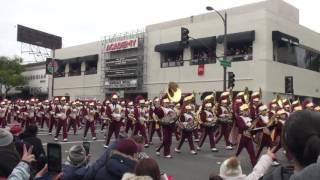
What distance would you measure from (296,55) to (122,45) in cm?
1524

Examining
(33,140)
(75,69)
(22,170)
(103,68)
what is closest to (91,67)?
(103,68)

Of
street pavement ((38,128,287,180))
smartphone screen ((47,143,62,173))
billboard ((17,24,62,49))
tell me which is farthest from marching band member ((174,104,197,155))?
billboard ((17,24,62,49))

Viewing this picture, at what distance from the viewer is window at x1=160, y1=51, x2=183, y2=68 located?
133ft

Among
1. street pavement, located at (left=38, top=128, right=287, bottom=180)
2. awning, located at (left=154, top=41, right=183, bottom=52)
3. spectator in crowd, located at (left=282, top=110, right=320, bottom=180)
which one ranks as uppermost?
awning, located at (left=154, top=41, right=183, bottom=52)

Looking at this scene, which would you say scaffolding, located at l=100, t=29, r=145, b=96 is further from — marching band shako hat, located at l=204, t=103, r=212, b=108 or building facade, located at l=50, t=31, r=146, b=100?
marching band shako hat, located at l=204, t=103, r=212, b=108

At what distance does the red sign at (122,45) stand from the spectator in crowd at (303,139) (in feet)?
137

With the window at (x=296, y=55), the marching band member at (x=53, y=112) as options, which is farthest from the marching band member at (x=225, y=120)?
the window at (x=296, y=55)

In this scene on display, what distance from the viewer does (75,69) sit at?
178 feet

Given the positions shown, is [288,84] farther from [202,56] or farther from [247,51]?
[202,56]

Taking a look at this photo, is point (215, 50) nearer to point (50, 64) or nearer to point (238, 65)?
point (238, 65)

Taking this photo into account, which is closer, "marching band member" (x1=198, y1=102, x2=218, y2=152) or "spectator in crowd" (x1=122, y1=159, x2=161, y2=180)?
"spectator in crowd" (x1=122, y1=159, x2=161, y2=180)

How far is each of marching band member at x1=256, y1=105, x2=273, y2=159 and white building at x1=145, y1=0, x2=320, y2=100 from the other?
69.3 feet

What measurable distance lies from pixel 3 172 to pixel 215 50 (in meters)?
33.8

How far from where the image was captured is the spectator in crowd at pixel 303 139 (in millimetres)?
2139
